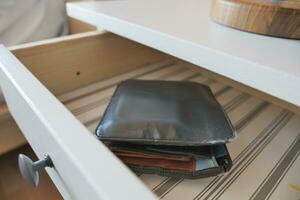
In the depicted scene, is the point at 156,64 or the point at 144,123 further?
the point at 156,64

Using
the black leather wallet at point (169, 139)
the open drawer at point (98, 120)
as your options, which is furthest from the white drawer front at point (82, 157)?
the black leather wallet at point (169, 139)

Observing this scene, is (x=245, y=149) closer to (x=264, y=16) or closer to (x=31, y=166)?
(x=264, y=16)

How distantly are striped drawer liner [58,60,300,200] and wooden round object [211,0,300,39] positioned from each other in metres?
0.20

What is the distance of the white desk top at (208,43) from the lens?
0.26 meters

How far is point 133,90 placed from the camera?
1.56ft

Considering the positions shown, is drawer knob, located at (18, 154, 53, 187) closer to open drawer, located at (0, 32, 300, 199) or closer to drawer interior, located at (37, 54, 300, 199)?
open drawer, located at (0, 32, 300, 199)

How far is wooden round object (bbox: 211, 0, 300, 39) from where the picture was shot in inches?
12.1

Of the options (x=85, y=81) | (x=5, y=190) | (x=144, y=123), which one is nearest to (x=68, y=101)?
(x=85, y=81)

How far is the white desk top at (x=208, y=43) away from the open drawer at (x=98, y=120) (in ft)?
0.44

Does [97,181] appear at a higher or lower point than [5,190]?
higher

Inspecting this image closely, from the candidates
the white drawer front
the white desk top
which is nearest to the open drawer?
the white drawer front

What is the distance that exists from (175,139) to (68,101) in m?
0.33

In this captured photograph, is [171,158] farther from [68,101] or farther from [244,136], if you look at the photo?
[68,101]

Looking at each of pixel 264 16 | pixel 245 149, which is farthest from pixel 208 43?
pixel 245 149
